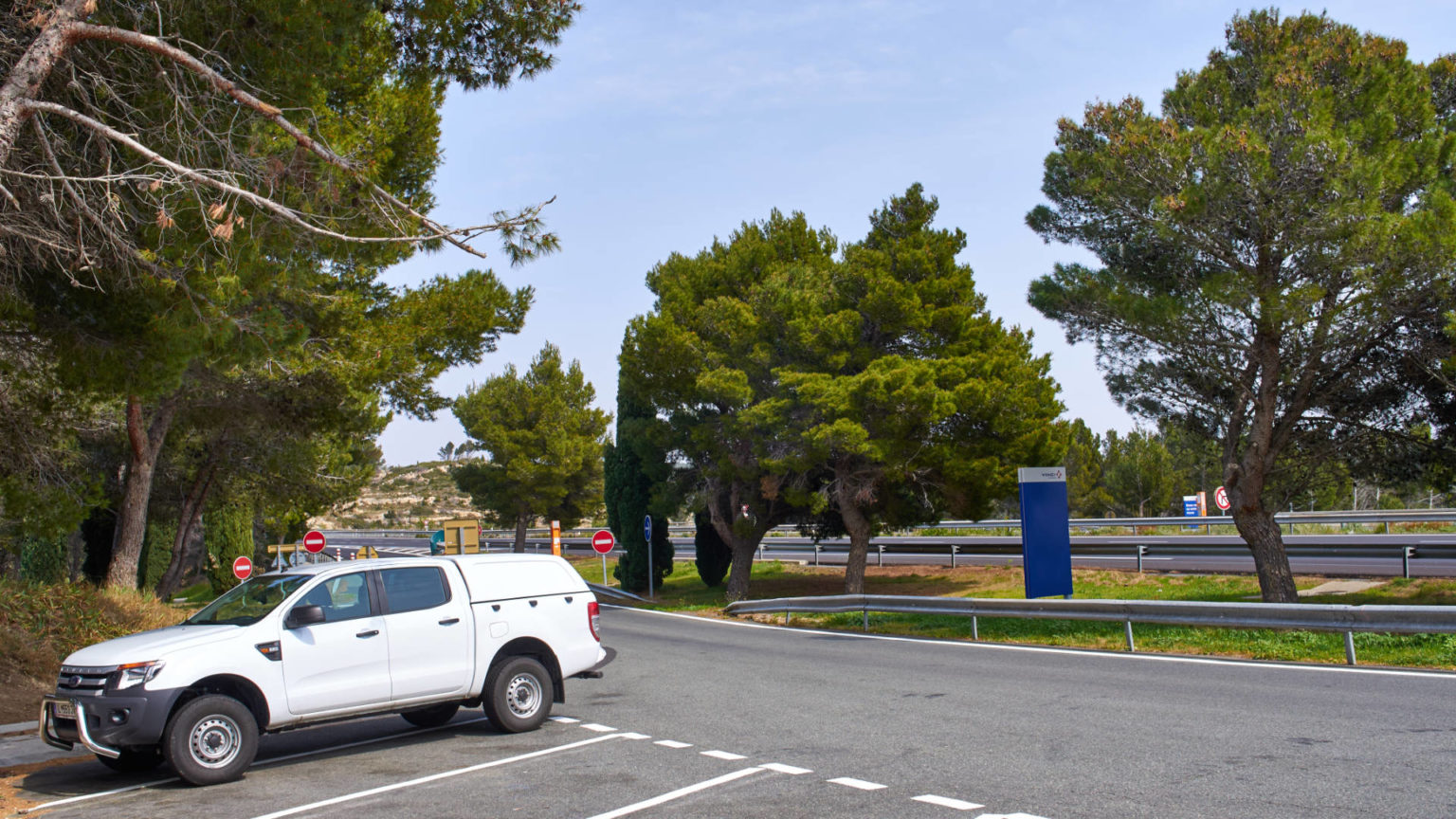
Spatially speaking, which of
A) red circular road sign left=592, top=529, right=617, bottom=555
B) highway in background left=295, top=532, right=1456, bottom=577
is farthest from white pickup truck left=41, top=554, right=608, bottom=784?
red circular road sign left=592, top=529, right=617, bottom=555

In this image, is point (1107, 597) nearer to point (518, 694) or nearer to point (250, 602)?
point (518, 694)

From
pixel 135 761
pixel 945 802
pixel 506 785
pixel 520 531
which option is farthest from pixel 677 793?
pixel 520 531

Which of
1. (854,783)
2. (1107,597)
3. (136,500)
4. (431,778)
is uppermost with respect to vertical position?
(136,500)

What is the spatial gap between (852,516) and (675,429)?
21.4ft

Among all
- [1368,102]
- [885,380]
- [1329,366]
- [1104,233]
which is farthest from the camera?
[885,380]

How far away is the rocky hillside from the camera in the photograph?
11369cm

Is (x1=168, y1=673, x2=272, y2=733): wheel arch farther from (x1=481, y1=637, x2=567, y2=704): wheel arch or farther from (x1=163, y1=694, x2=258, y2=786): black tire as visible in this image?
(x1=481, y1=637, x2=567, y2=704): wheel arch

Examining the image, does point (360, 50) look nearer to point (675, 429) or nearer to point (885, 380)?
point (885, 380)

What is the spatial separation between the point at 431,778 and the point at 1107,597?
21408mm

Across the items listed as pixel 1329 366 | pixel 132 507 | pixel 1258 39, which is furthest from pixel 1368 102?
pixel 132 507

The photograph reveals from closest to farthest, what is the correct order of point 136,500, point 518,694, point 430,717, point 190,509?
point 518,694, point 430,717, point 136,500, point 190,509

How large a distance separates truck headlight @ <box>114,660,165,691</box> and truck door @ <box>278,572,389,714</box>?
959mm

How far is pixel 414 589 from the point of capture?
31.7 ft

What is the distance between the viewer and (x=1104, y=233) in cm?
2130
